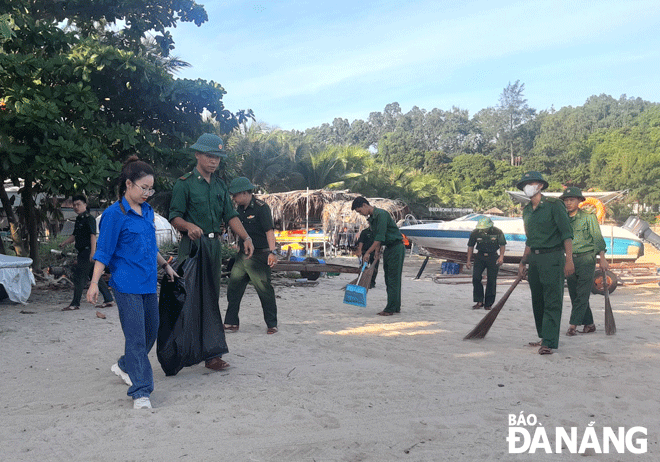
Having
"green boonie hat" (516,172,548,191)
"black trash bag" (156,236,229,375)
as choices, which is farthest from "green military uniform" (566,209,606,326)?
"black trash bag" (156,236,229,375)

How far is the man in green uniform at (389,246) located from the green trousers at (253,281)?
6.67ft

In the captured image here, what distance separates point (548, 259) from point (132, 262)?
4066 mm

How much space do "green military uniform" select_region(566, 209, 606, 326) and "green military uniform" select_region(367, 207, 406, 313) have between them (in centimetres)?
237

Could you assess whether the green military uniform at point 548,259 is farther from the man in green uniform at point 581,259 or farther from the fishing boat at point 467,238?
the fishing boat at point 467,238

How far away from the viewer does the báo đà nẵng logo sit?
3330 mm

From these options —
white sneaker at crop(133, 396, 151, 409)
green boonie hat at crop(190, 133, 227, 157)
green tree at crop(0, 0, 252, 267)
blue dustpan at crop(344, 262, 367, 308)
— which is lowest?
white sneaker at crop(133, 396, 151, 409)

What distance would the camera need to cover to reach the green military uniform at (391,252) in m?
8.39

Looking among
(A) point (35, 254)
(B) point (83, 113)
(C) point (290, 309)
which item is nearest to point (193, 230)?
(C) point (290, 309)

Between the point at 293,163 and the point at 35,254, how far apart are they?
20896 millimetres

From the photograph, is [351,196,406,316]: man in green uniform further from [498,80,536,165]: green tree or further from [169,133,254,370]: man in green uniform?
[498,80,536,165]: green tree

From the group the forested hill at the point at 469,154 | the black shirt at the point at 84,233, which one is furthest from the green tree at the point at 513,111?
the black shirt at the point at 84,233

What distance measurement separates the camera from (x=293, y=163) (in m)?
31.7

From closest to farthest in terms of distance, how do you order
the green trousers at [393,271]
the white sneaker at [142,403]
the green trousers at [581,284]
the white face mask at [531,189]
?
the white sneaker at [142,403], the white face mask at [531,189], the green trousers at [581,284], the green trousers at [393,271]

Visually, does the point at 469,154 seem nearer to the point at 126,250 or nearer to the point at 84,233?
the point at 84,233
